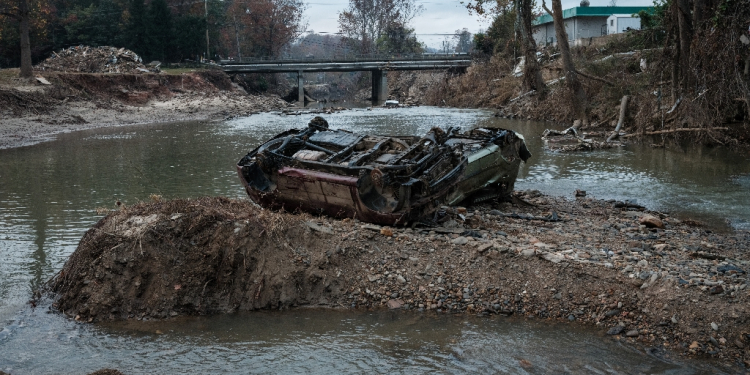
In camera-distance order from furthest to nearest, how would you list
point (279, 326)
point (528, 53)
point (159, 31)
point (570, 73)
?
point (159, 31)
point (528, 53)
point (570, 73)
point (279, 326)

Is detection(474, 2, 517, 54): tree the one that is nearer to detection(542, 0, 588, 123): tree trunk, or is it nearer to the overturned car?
detection(542, 0, 588, 123): tree trunk

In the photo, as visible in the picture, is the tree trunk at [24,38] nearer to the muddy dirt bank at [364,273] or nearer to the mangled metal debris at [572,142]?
the mangled metal debris at [572,142]

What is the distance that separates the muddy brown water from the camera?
6039mm

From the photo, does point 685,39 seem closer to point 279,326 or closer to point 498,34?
point 279,326

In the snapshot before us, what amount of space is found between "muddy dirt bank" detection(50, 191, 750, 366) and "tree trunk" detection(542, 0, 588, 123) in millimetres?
→ 19403

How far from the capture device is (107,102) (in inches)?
1379

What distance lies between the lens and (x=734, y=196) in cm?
1316

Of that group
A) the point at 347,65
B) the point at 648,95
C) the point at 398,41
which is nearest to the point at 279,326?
the point at 648,95

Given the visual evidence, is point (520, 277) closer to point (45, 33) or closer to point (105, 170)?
point (105, 170)

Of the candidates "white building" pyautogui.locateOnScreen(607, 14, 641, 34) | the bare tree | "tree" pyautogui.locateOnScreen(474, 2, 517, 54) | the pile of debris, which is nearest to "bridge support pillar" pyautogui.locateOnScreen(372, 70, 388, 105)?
"tree" pyautogui.locateOnScreen(474, 2, 517, 54)

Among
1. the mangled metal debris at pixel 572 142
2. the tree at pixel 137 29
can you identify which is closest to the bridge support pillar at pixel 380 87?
the tree at pixel 137 29

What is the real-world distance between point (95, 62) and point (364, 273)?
1587 inches

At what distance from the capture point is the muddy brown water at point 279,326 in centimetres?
604

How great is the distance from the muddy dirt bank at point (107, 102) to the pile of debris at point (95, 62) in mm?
2688
